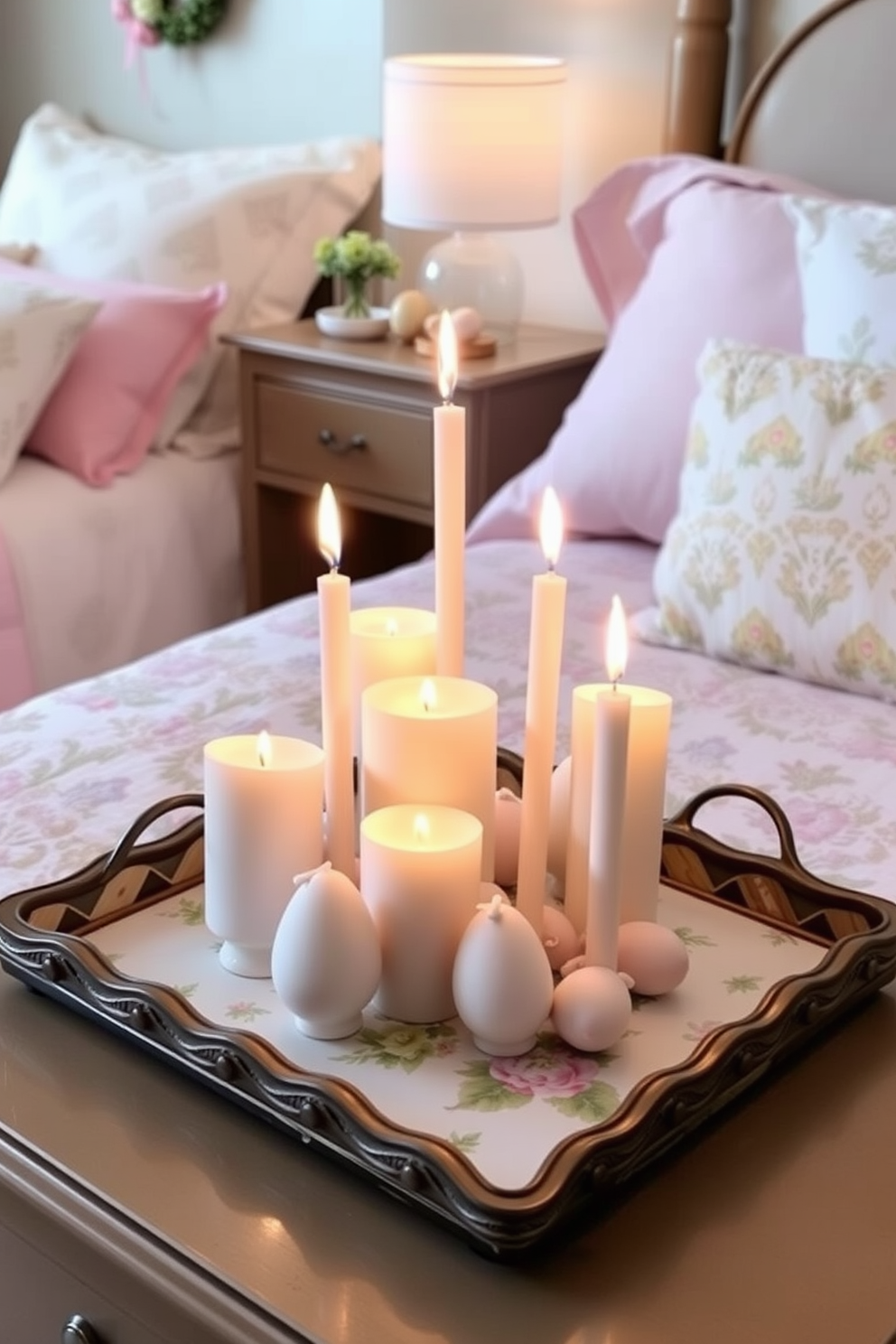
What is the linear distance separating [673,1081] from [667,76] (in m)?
1.85

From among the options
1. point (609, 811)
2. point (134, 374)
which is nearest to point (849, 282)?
point (609, 811)

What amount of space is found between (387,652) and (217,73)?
2.33 m

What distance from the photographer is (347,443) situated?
2.46 metres

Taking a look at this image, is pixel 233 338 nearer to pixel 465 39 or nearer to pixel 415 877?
pixel 465 39

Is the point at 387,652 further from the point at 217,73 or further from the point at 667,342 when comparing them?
the point at 217,73

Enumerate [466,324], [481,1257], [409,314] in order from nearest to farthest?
[481,1257], [466,324], [409,314]

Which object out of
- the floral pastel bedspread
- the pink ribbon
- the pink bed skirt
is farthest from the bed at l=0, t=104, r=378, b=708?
the floral pastel bedspread

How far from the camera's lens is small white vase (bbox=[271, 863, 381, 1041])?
2.77 feet

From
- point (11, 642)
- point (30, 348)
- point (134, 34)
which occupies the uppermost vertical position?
point (134, 34)

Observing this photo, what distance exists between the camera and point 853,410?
5.07ft

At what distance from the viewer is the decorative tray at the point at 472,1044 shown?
772 millimetres

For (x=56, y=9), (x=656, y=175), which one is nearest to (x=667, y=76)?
(x=656, y=175)

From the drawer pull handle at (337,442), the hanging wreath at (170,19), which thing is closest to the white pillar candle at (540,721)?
the drawer pull handle at (337,442)

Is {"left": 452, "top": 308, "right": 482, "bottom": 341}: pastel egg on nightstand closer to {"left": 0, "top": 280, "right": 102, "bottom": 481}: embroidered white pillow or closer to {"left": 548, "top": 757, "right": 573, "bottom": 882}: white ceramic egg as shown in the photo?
{"left": 0, "top": 280, "right": 102, "bottom": 481}: embroidered white pillow
